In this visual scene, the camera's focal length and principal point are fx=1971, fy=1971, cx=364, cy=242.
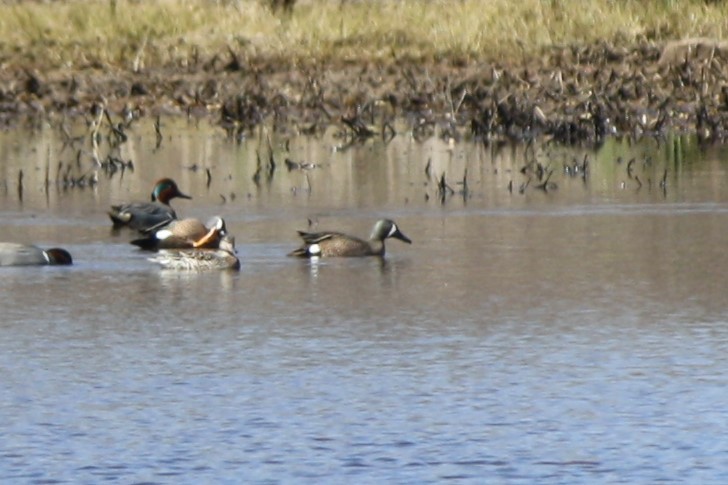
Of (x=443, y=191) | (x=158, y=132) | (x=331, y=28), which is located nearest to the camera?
(x=443, y=191)

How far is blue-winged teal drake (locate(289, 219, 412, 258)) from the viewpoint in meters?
13.0

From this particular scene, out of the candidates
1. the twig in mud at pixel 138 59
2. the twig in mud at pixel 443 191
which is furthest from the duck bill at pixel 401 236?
the twig in mud at pixel 138 59

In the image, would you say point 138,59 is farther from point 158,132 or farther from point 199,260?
point 199,260

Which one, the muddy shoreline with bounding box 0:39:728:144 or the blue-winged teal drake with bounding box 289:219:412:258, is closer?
the blue-winged teal drake with bounding box 289:219:412:258

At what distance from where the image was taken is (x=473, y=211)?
15875mm

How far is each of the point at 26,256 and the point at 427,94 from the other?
571 inches

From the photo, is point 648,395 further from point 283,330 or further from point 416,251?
point 416,251

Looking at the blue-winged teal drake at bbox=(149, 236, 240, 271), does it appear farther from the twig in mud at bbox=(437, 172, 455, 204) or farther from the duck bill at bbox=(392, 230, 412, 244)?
the twig in mud at bbox=(437, 172, 455, 204)

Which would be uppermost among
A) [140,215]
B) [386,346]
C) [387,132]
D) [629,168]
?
[387,132]

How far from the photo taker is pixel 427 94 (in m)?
26.6

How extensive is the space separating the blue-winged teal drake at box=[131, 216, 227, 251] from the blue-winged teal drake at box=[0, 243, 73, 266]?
45.3 inches

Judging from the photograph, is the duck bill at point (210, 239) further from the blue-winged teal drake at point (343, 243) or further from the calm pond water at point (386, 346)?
the blue-winged teal drake at point (343, 243)

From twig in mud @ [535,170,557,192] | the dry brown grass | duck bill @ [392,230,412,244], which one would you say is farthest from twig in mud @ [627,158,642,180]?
the dry brown grass

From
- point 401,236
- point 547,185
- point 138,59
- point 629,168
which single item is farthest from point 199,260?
point 138,59
